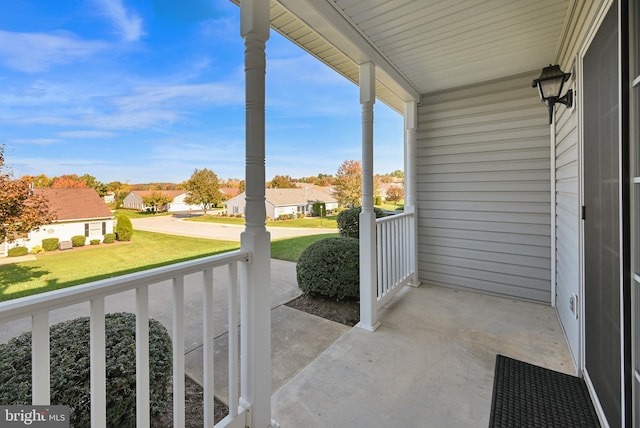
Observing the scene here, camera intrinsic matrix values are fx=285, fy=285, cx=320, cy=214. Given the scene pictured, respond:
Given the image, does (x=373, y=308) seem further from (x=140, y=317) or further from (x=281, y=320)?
(x=140, y=317)

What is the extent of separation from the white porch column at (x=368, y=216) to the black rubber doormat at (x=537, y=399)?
1.08 metres

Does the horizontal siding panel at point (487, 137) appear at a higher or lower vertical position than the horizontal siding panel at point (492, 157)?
higher

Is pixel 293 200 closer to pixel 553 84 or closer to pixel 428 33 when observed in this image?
pixel 428 33

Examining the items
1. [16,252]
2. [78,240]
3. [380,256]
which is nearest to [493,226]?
[380,256]

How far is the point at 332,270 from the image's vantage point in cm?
341

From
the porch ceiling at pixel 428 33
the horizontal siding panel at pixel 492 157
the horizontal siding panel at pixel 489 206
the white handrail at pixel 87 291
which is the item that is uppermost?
the porch ceiling at pixel 428 33

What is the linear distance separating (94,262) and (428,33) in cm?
285

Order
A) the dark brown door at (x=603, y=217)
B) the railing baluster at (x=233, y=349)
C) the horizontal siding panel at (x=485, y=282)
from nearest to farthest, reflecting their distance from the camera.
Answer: the dark brown door at (x=603, y=217) < the railing baluster at (x=233, y=349) < the horizontal siding panel at (x=485, y=282)

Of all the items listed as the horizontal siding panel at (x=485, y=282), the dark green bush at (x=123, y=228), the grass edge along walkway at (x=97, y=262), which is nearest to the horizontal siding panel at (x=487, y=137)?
the horizontal siding panel at (x=485, y=282)

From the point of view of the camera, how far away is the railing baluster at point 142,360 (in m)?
1.11

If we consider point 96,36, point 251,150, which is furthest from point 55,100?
point 251,150

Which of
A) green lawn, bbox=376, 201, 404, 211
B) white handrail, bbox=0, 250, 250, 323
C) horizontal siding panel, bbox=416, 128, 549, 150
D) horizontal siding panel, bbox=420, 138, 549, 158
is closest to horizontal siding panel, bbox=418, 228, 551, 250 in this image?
green lawn, bbox=376, 201, 404, 211

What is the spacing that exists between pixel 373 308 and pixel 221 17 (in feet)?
9.88

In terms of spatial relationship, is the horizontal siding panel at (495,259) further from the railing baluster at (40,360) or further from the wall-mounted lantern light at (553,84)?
the railing baluster at (40,360)
